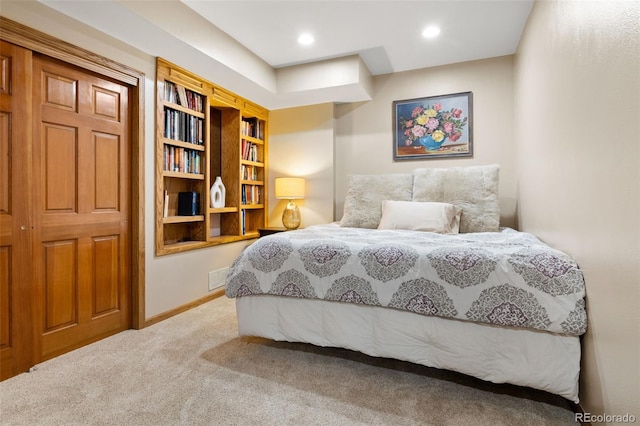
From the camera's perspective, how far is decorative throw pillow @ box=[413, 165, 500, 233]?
2.70 meters

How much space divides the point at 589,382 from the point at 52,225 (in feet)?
9.54

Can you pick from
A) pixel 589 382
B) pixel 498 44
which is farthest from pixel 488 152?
A: pixel 589 382

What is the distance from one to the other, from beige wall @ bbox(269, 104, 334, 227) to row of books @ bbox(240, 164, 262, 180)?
189 millimetres

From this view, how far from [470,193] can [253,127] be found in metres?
2.61

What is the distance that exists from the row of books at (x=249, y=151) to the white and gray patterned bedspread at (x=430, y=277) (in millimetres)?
1951

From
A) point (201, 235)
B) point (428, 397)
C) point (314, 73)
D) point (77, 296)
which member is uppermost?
point (314, 73)

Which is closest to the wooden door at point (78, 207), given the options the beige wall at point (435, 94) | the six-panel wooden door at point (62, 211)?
the six-panel wooden door at point (62, 211)

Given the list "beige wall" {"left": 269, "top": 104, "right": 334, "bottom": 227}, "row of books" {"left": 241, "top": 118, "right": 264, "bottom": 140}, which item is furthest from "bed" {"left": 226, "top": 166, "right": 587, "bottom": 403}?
"row of books" {"left": 241, "top": 118, "right": 264, "bottom": 140}

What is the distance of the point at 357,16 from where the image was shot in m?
2.48

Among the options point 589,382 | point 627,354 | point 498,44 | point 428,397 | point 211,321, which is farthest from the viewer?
point 498,44

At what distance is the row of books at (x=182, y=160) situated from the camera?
2.78 m

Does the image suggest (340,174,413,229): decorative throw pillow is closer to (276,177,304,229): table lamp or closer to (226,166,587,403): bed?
(276,177,304,229): table lamp

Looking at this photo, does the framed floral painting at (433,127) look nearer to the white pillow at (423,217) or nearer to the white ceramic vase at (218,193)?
the white pillow at (423,217)

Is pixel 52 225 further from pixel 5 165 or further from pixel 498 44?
pixel 498 44
